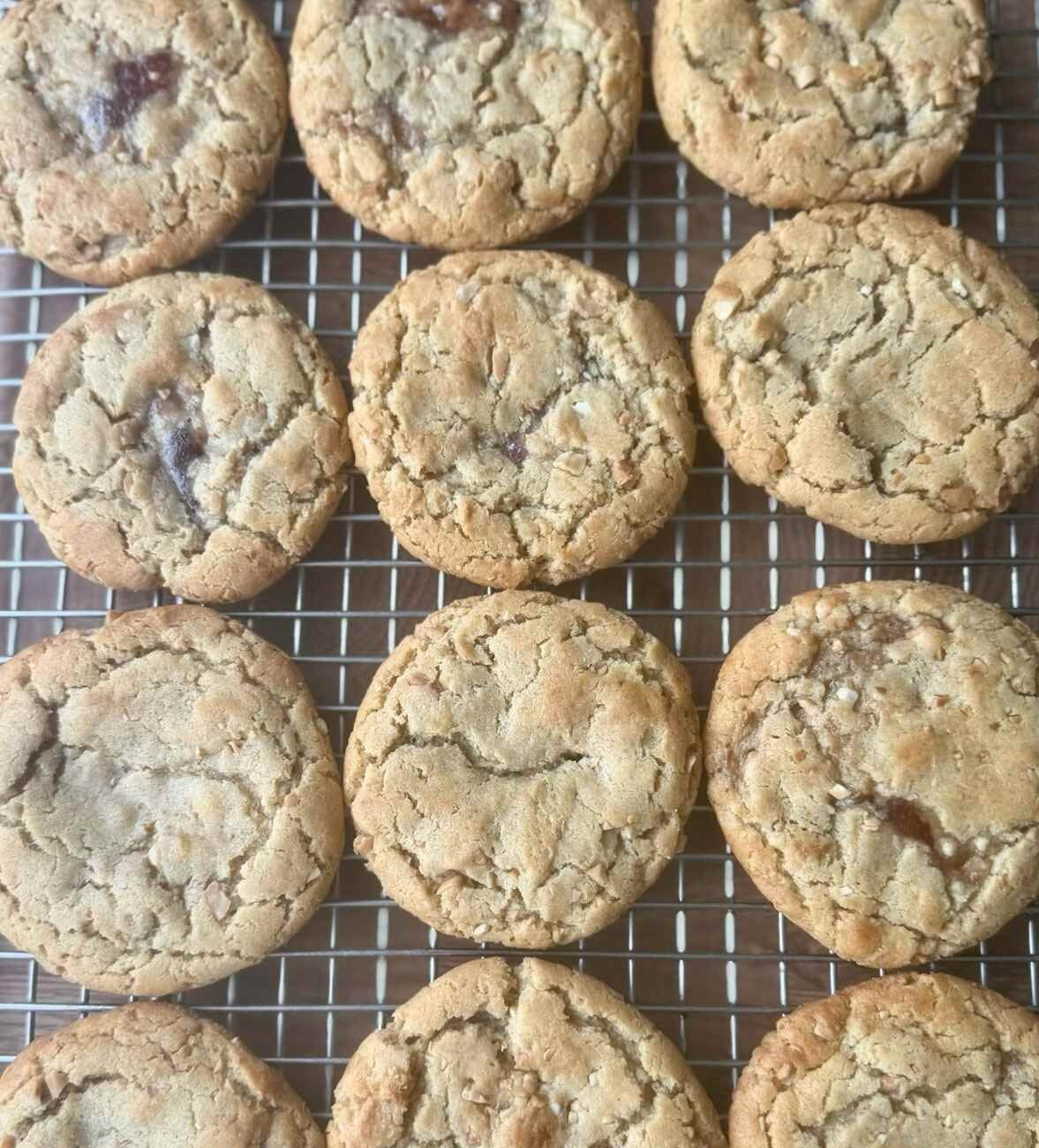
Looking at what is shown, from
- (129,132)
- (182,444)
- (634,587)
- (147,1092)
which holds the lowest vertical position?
(147,1092)

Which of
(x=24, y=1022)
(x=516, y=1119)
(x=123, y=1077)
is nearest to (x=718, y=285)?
(x=516, y=1119)

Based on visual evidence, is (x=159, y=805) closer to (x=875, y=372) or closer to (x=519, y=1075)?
(x=519, y=1075)

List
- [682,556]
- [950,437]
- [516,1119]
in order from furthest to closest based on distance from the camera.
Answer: [682,556], [950,437], [516,1119]

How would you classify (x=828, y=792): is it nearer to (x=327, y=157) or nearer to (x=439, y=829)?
(x=439, y=829)

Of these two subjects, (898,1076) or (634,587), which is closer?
(898,1076)

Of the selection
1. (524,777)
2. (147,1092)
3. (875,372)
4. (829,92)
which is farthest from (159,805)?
(829,92)

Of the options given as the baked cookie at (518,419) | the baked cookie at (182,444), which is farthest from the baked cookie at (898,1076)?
the baked cookie at (182,444)
